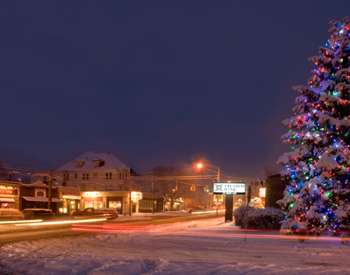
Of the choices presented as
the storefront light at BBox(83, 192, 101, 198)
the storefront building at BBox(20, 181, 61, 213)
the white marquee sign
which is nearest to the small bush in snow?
the white marquee sign

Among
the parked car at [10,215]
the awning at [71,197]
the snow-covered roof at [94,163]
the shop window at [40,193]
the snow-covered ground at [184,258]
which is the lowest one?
the parked car at [10,215]

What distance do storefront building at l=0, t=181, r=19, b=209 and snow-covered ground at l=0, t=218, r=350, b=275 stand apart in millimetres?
42784

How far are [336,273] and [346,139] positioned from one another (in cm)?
463

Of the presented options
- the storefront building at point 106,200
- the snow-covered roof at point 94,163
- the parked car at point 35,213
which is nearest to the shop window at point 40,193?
the parked car at point 35,213

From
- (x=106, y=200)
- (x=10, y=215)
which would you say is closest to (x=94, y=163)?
(x=106, y=200)

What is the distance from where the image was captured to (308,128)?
59.2ft

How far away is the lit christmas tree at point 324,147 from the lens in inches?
A: 667

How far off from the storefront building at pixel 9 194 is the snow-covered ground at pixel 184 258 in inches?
1684

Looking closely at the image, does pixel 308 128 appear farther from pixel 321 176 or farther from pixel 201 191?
pixel 201 191

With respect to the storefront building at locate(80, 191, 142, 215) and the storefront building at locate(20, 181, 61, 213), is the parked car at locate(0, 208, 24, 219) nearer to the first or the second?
the storefront building at locate(20, 181, 61, 213)

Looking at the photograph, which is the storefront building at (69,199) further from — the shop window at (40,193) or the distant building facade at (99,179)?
the distant building facade at (99,179)

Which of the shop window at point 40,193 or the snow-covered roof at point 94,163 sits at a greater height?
the snow-covered roof at point 94,163

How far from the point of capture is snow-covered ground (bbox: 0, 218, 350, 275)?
47.6ft

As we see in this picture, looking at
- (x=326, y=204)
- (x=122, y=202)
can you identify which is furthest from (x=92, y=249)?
(x=122, y=202)
